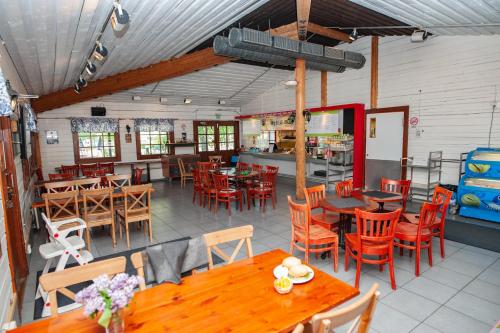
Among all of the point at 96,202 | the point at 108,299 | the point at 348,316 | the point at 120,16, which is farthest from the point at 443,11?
the point at 96,202

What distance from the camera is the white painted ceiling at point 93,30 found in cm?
297

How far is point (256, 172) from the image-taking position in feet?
22.6

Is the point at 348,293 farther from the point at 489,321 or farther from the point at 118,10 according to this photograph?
the point at 118,10

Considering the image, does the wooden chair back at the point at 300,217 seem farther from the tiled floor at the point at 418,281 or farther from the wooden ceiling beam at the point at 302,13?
the wooden ceiling beam at the point at 302,13

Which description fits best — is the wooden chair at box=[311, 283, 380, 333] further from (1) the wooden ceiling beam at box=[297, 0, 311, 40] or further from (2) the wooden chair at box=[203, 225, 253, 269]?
(1) the wooden ceiling beam at box=[297, 0, 311, 40]

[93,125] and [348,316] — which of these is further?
[93,125]

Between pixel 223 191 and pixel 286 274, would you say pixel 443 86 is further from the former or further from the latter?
pixel 286 274

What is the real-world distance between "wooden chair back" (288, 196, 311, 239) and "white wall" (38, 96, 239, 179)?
809 cm

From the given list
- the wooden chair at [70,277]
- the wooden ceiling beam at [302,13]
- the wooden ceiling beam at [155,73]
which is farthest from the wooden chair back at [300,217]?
the wooden ceiling beam at [155,73]

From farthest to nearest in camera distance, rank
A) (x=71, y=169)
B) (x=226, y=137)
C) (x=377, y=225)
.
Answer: (x=226, y=137) < (x=71, y=169) < (x=377, y=225)

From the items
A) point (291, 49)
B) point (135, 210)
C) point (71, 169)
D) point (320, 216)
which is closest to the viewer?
point (320, 216)

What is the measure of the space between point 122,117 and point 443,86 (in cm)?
930

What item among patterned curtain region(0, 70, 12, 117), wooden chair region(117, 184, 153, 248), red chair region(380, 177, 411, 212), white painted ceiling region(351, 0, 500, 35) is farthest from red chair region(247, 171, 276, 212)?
patterned curtain region(0, 70, 12, 117)

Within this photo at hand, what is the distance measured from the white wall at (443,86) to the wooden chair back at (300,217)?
439cm
